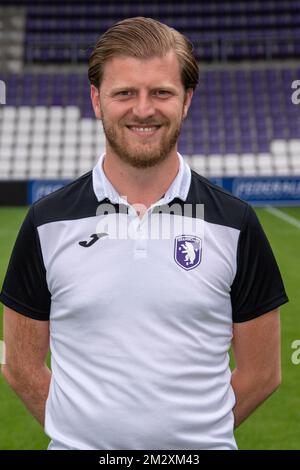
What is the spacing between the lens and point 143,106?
1.90 meters

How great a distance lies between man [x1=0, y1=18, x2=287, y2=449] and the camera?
1.93 m

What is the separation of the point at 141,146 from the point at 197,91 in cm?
2174

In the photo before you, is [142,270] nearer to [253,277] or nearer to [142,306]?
[142,306]

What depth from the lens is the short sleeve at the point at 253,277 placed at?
206 cm

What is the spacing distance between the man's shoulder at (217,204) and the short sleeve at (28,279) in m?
0.45

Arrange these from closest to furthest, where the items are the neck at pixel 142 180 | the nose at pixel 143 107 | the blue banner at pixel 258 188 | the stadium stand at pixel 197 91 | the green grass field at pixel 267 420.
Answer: the nose at pixel 143 107, the neck at pixel 142 180, the green grass field at pixel 267 420, the blue banner at pixel 258 188, the stadium stand at pixel 197 91

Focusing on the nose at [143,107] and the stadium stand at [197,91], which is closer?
the nose at [143,107]

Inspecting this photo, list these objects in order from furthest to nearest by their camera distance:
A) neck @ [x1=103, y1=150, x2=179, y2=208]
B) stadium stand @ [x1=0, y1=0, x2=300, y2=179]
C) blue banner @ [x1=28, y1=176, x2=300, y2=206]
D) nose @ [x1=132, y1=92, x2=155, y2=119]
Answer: stadium stand @ [x1=0, y1=0, x2=300, y2=179]
blue banner @ [x1=28, y1=176, x2=300, y2=206]
neck @ [x1=103, y1=150, x2=179, y2=208]
nose @ [x1=132, y1=92, x2=155, y2=119]

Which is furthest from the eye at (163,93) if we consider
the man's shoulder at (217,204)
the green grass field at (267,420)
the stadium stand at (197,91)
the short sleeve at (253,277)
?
the stadium stand at (197,91)

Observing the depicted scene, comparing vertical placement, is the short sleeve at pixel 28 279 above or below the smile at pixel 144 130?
below

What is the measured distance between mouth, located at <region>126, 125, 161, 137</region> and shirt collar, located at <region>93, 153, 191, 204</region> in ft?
0.63

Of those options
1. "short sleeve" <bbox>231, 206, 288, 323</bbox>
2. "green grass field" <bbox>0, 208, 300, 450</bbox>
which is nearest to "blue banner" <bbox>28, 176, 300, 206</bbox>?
"green grass field" <bbox>0, 208, 300, 450</bbox>

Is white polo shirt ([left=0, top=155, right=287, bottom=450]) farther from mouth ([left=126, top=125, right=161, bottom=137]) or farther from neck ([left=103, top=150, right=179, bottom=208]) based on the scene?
mouth ([left=126, top=125, right=161, bottom=137])

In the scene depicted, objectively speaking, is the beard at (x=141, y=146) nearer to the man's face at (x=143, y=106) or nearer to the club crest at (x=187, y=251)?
the man's face at (x=143, y=106)
